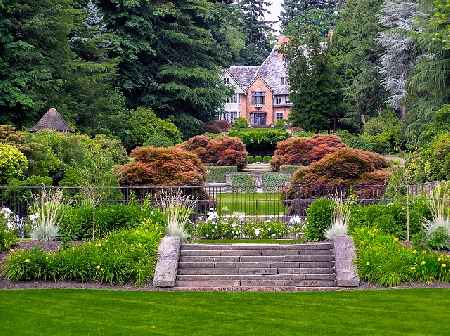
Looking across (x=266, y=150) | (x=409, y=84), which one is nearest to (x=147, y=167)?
(x=409, y=84)

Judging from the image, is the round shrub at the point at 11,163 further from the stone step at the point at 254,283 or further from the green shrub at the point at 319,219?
the stone step at the point at 254,283

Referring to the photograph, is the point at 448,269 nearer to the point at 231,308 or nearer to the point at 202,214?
the point at 231,308

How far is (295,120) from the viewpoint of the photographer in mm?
64375

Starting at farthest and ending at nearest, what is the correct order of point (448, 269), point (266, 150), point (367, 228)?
point (266, 150)
point (367, 228)
point (448, 269)

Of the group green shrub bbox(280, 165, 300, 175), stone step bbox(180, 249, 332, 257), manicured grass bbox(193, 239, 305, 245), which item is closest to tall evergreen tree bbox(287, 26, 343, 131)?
green shrub bbox(280, 165, 300, 175)

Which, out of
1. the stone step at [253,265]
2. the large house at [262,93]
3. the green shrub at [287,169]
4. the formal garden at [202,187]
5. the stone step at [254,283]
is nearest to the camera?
the formal garden at [202,187]

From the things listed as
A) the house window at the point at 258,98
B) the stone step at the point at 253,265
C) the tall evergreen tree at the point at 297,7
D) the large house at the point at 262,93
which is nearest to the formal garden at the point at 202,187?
the stone step at the point at 253,265

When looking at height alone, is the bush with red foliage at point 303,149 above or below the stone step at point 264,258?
above

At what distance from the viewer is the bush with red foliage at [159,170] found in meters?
27.6

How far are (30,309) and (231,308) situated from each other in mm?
3265

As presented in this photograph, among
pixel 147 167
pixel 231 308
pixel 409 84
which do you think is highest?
pixel 409 84

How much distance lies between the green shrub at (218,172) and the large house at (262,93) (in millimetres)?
54678

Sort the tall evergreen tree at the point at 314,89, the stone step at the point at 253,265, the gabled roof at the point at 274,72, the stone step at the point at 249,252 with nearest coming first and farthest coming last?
the stone step at the point at 253,265, the stone step at the point at 249,252, the tall evergreen tree at the point at 314,89, the gabled roof at the point at 274,72

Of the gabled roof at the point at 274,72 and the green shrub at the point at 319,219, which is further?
the gabled roof at the point at 274,72
